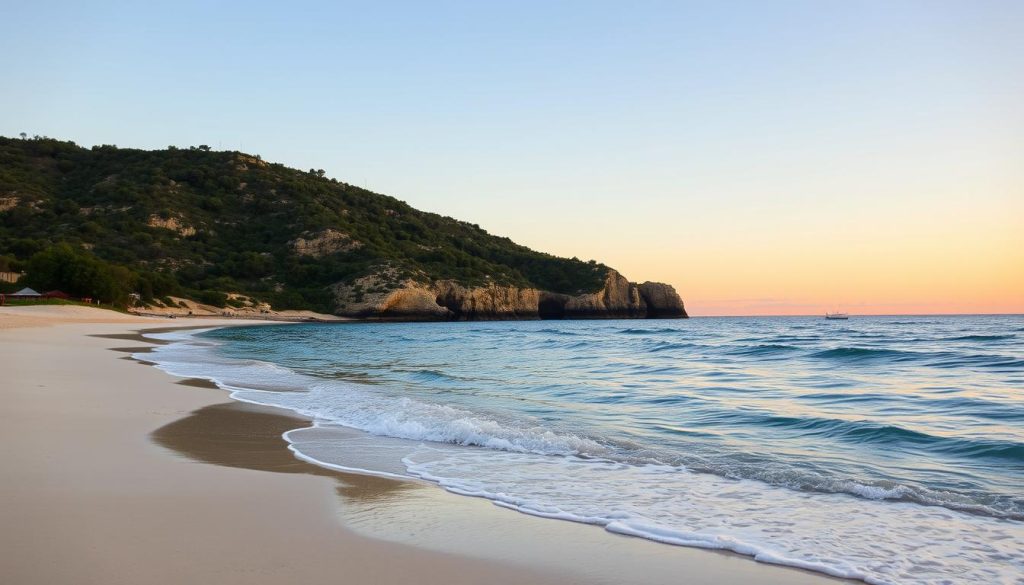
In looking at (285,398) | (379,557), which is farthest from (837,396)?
(379,557)

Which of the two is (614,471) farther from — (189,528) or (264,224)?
(264,224)

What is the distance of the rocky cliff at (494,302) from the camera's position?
92.1 metres

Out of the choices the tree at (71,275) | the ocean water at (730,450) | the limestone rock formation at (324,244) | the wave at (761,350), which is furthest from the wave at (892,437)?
the limestone rock formation at (324,244)

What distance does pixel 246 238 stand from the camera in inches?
4060

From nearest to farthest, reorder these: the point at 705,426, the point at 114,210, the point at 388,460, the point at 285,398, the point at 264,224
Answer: the point at 388,460
the point at 705,426
the point at 285,398
the point at 114,210
the point at 264,224

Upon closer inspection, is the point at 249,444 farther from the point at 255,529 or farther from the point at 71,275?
the point at 71,275

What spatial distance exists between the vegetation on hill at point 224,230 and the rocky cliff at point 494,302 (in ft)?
7.09

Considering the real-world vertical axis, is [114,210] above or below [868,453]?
above

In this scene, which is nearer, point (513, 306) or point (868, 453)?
point (868, 453)

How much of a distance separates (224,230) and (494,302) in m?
41.5

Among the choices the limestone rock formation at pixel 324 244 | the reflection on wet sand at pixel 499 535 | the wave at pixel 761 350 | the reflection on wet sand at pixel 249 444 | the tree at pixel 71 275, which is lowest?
the reflection on wet sand at pixel 249 444

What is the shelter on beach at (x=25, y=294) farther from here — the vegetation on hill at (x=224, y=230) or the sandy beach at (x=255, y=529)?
the sandy beach at (x=255, y=529)

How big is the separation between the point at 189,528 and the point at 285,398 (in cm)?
916

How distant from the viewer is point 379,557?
4227 millimetres
